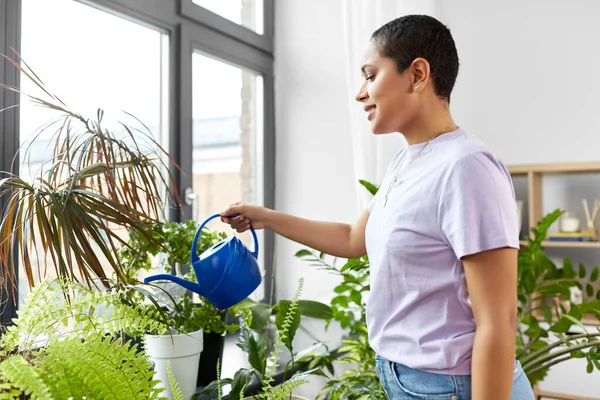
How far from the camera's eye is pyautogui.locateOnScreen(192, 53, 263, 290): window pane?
92.7 inches

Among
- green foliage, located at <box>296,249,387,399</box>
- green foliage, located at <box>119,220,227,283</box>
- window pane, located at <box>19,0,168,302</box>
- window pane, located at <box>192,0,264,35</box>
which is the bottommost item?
green foliage, located at <box>296,249,387,399</box>

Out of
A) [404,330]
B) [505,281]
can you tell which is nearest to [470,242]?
[505,281]

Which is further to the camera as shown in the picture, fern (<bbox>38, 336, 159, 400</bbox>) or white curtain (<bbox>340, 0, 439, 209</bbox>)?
white curtain (<bbox>340, 0, 439, 209</bbox>)

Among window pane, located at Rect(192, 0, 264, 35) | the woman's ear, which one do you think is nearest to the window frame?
window pane, located at Rect(192, 0, 264, 35)

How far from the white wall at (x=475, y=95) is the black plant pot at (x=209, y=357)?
88cm

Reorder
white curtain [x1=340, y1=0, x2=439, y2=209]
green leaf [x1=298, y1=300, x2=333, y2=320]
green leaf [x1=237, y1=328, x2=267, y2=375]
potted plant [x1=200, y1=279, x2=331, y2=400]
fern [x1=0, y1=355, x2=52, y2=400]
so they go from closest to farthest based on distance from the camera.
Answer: fern [x1=0, y1=355, x2=52, y2=400], potted plant [x1=200, y1=279, x2=331, y2=400], green leaf [x1=237, y1=328, x2=267, y2=375], green leaf [x1=298, y1=300, x2=333, y2=320], white curtain [x1=340, y1=0, x2=439, y2=209]

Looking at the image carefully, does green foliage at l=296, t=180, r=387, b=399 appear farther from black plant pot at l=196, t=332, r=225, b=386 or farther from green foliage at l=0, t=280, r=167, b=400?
green foliage at l=0, t=280, r=167, b=400

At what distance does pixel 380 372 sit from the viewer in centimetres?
109

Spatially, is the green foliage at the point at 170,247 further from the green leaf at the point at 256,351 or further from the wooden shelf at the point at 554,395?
the wooden shelf at the point at 554,395

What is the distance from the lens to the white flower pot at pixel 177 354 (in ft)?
4.99

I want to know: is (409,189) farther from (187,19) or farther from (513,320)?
(187,19)

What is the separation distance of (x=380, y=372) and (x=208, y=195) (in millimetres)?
1434

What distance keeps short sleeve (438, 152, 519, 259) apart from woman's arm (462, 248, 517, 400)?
0.07 ft

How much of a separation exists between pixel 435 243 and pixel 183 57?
1518mm
